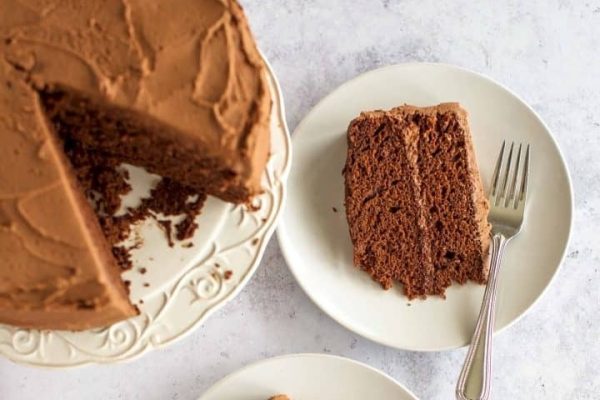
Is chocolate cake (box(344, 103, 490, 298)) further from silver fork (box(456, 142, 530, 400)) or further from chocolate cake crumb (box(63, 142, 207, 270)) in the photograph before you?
chocolate cake crumb (box(63, 142, 207, 270))

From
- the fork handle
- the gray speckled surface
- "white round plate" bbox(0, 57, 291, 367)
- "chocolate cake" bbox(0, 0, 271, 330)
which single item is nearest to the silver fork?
the fork handle

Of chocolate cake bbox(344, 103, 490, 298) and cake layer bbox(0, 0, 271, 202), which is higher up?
cake layer bbox(0, 0, 271, 202)

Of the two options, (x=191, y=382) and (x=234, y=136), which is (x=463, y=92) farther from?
(x=191, y=382)

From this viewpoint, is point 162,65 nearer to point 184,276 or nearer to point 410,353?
point 184,276

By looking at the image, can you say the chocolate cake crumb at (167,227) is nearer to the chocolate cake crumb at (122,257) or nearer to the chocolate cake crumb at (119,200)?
the chocolate cake crumb at (119,200)

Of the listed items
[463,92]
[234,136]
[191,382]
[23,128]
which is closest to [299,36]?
[463,92]

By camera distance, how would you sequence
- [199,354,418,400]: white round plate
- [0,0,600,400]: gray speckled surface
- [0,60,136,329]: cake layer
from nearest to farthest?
1. [0,60,136,329]: cake layer
2. [199,354,418,400]: white round plate
3. [0,0,600,400]: gray speckled surface
